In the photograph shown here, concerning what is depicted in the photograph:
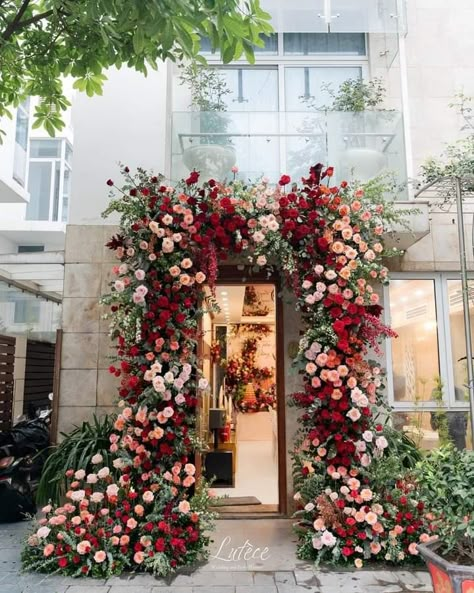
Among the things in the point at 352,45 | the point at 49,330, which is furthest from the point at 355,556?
the point at 352,45

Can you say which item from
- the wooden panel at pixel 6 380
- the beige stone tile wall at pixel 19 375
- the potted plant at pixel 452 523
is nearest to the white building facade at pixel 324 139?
the wooden panel at pixel 6 380

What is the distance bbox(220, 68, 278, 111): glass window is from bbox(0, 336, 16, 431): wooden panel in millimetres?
3764

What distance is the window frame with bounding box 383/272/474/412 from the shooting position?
5117 millimetres

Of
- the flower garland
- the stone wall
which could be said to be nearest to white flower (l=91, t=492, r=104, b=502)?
the stone wall

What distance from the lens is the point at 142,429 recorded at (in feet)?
12.4

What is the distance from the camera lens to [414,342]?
5.28 meters

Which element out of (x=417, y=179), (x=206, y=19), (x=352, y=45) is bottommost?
(x=206, y=19)

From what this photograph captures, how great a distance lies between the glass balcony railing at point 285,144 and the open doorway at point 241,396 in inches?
82.8

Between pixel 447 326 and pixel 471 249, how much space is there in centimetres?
93

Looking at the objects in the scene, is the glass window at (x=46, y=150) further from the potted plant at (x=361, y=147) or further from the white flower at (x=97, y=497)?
the white flower at (x=97, y=497)

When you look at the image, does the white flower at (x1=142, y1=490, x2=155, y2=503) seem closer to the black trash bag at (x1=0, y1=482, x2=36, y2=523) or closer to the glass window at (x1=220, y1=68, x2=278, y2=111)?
the black trash bag at (x1=0, y1=482, x2=36, y2=523)

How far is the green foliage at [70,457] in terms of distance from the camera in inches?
165

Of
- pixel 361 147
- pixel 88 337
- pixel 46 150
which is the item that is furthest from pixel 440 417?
pixel 46 150

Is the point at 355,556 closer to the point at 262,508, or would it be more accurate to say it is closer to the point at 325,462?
the point at 325,462
